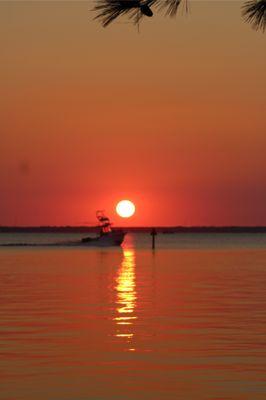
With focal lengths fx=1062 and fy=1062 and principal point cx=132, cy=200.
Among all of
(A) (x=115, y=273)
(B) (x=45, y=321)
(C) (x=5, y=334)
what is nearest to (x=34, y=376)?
(C) (x=5, y=334)

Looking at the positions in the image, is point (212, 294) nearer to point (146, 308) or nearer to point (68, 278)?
point (146, 308)

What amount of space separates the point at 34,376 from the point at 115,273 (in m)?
41.8

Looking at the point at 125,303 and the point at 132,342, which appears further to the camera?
the point at 125,303

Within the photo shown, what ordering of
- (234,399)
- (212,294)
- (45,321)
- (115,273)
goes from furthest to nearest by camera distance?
(115,273)
(212,294)
(45,321)
(234,399)

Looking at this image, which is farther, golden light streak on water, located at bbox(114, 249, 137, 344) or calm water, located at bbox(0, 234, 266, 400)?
golden light streak on water, located at bbox(114, 249, 137, 344)

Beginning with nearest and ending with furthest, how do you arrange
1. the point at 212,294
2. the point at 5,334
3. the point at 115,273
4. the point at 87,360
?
the point at 87,360 < the point at 5,334 < the point at 212,294 < the point at 115,273

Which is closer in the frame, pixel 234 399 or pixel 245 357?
pixel 234 399

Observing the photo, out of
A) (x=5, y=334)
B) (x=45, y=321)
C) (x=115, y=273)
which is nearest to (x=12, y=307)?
(x=45, y=321)

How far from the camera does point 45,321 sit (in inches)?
1157

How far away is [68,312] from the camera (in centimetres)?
3269

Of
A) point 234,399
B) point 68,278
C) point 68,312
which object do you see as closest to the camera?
point 234,399

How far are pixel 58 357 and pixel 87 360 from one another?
0.68 m

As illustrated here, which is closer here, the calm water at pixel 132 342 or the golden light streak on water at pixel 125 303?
the calm water at pixel 132 342

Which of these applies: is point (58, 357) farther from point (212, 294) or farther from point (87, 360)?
point (212, 294)
